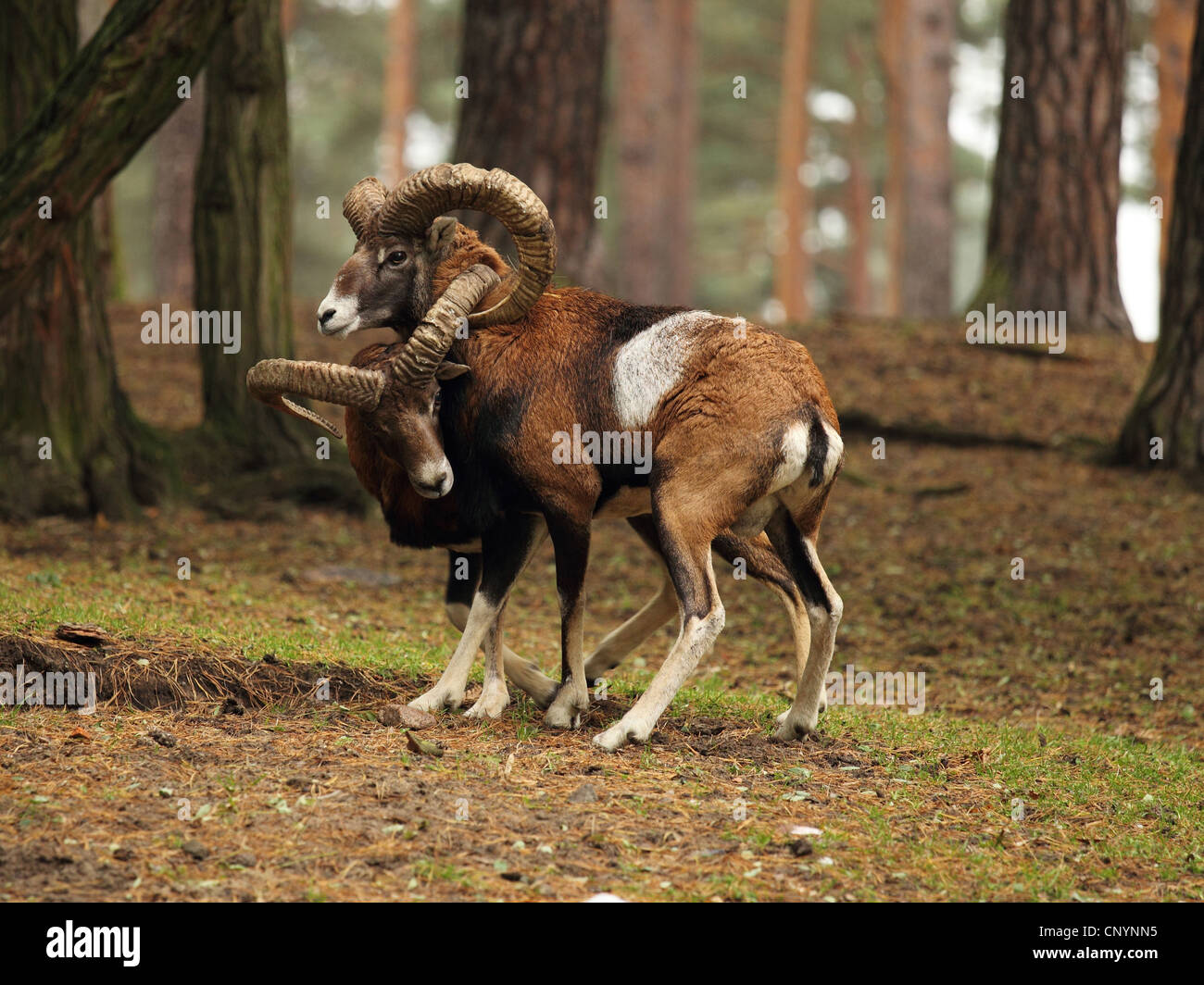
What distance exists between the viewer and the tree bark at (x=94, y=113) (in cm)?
853

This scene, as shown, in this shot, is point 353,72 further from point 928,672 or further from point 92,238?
point 928,672

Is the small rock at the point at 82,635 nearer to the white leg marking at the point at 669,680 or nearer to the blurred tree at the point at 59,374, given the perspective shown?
the white leg marking at the point at 669,680

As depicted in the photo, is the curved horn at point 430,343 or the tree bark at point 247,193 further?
the tree bark at point 247,193

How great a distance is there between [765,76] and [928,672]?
3276 centimetres

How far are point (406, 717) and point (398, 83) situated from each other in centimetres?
2725

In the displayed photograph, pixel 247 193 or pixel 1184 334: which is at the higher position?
pixel 247 193

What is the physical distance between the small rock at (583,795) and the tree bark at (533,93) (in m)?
9.44

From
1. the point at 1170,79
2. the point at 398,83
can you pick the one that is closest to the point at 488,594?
the point at 1170,79

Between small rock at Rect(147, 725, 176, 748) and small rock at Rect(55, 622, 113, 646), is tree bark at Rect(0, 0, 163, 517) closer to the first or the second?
small rock at Rect(55, 622, 113, 646)

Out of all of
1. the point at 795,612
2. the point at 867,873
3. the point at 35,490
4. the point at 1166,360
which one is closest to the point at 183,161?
the point at 35,490

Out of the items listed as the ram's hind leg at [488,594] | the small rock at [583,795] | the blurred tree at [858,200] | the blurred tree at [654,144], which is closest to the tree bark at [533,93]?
the ram's hind leg at [488,594]

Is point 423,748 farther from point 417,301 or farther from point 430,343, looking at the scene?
point 417,301

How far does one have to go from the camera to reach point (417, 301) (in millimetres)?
7207

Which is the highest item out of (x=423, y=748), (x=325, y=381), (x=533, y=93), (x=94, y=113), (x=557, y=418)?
(x=533, y=93)
